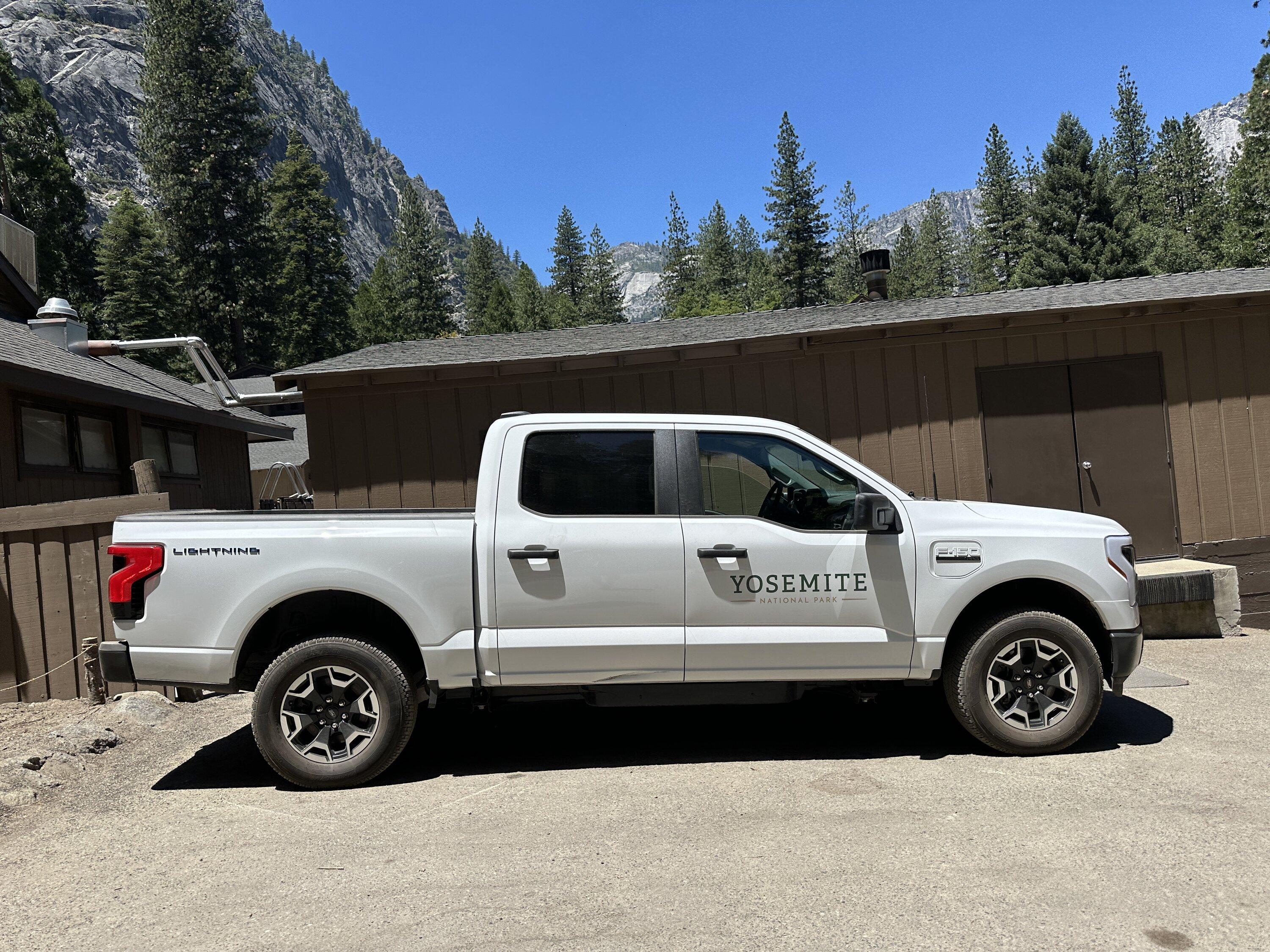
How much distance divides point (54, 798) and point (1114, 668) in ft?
19.6

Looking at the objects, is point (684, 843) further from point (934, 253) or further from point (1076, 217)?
point (934, 253)

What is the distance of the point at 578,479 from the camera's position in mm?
4801

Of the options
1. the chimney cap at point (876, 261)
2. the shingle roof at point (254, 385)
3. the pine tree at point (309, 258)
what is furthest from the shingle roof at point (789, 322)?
the pine tree at point (309, 258)

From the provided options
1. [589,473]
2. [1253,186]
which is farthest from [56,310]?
[1253,186]

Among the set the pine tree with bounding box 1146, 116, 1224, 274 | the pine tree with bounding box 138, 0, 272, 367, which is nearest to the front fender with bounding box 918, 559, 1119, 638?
the pine tree with bounding box 138, 0, 272, 367

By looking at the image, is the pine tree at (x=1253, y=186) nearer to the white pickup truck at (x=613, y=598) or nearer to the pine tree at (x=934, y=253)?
the pine tree at (x=934, y=253)

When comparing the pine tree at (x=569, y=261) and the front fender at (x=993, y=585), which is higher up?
the pine tree at (x=569, y=261)

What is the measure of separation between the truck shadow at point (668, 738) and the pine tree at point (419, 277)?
5956cm

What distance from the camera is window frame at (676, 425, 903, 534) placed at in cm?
478

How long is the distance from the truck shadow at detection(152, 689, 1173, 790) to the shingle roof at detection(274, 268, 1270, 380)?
4.40m

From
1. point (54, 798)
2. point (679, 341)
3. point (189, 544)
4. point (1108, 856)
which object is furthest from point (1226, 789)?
point (679, 341)

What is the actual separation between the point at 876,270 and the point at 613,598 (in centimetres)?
940

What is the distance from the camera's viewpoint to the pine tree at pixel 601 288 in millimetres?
73375

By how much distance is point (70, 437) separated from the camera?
36.5 ft
